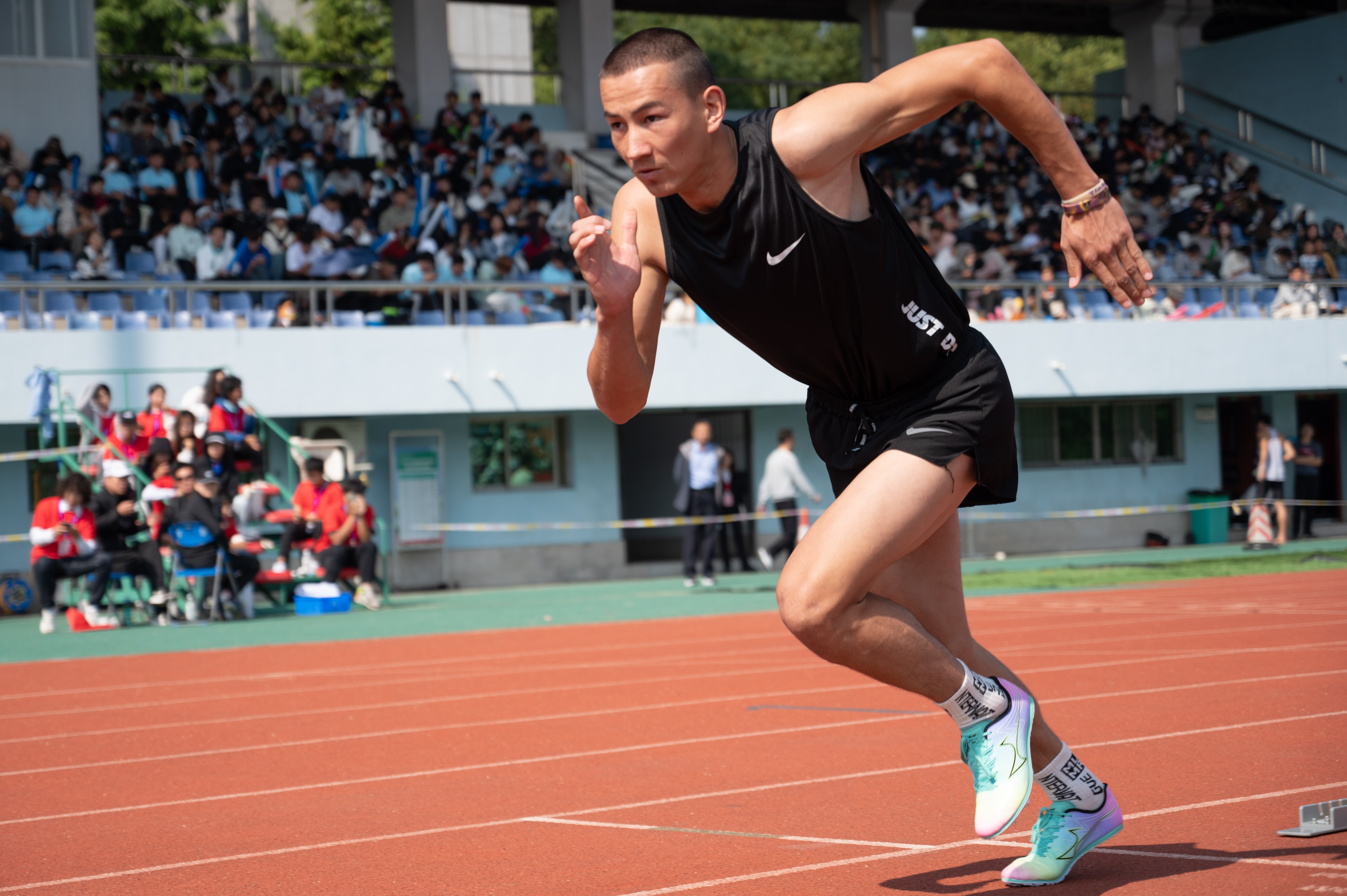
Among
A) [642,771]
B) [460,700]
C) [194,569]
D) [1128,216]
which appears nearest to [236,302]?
[194,569]

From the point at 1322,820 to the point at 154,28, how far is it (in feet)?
141

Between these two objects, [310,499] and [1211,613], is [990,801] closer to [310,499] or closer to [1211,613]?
[1211,613]

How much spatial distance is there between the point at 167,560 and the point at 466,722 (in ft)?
31.2

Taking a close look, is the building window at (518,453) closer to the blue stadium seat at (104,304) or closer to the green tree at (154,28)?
the blue stadium seat at (104,304)

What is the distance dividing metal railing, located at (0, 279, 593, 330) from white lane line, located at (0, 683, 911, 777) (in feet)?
36.3

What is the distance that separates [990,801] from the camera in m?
3.38

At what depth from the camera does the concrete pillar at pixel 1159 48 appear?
3206 cm

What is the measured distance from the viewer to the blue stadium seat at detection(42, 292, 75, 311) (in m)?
17.8

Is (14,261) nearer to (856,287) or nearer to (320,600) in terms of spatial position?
(320,600)

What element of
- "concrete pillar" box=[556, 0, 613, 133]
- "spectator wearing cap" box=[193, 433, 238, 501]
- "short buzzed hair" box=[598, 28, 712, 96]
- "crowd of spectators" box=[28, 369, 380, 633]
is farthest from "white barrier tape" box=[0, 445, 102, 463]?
"short buzzed hair" box=[598, 28, 712, 96]

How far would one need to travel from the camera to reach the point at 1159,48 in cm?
3219

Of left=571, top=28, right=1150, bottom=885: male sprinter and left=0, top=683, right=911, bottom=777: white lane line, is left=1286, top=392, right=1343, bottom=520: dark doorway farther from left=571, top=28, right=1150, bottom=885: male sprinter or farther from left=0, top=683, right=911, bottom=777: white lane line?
left=571, top=28, right=1150, bottom=885: male sprinter

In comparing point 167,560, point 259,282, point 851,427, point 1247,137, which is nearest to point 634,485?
point 259,282

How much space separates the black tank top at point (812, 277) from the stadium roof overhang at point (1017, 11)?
1114 inches
